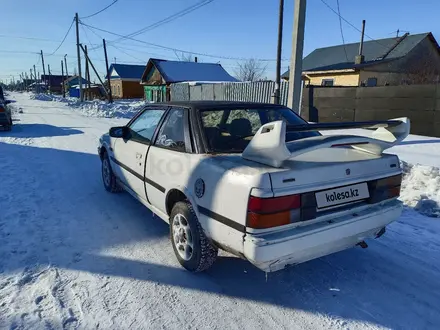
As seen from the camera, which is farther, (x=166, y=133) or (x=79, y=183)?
(x=79, y=183)

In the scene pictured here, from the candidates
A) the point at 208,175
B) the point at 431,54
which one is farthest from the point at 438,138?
the point at 431,54

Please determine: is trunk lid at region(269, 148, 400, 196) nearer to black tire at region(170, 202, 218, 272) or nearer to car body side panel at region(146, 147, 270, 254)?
car body side panel at region(146, 147, 270, 254)

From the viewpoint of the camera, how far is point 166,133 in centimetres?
344

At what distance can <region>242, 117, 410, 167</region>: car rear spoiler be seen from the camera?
2271 mm

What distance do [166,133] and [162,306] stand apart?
172 centimetres

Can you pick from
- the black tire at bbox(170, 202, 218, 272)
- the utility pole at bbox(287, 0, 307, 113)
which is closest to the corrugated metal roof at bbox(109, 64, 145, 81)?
the utility pole at bbox(287, 0, 307, 113)

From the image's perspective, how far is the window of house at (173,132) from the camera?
10.4ft

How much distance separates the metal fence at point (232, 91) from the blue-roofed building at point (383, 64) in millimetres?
11096

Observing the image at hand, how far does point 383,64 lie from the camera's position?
86.0ft

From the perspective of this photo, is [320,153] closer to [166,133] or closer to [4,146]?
[166,133]

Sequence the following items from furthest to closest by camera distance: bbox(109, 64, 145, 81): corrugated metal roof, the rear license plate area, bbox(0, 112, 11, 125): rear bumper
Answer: bbox(109, 64, 145, 81): corrugated metal roof → bbox(0, 112, 11, 125): rear bumper → the rear license plate area

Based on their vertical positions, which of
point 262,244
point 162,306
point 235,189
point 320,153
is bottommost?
point 162,306

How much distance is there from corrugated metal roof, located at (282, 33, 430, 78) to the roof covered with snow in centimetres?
821

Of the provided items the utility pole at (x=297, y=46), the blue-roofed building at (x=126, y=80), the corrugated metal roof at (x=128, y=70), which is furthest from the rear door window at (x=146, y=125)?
the corrugated metal roof at (x=128, y=70)
